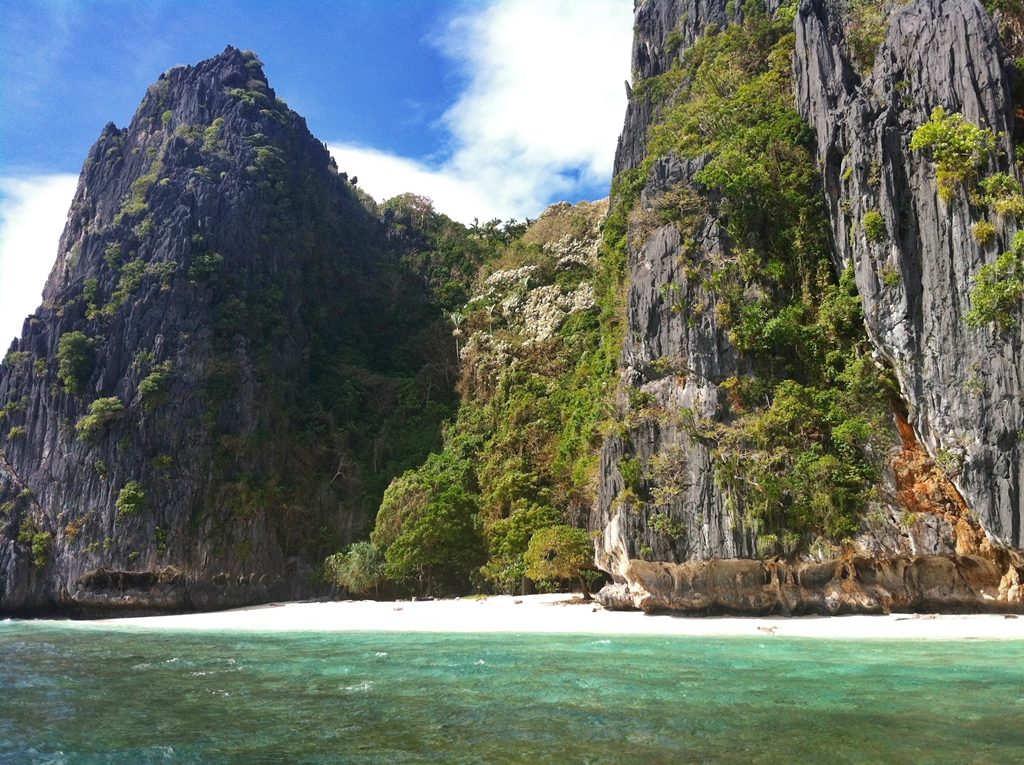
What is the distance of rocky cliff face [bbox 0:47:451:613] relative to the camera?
1283 inches

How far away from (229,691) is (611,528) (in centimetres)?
1382

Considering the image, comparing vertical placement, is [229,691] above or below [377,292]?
below

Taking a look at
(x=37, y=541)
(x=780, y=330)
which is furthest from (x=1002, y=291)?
(x=37, y=541)

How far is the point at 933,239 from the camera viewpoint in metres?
18.2

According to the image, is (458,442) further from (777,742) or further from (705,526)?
(777,742)

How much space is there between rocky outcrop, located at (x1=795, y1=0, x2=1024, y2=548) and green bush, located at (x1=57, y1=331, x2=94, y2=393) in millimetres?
35824

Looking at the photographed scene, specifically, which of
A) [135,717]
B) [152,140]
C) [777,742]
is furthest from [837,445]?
[152,140]

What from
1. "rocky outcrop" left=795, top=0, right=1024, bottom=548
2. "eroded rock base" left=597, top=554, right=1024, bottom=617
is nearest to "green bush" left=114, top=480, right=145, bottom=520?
"eroded rock base" left=597, top=554, right=1024, bottom=617

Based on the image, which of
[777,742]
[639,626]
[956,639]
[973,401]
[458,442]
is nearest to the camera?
[777,742]

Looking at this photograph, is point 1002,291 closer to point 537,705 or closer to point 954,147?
point 954,147

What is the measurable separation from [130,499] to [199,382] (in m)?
6.81

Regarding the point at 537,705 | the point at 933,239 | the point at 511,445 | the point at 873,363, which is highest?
the point at 933,239

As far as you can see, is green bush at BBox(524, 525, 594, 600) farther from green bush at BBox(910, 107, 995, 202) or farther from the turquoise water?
green bush at BBox(910, 107, 995, 202)

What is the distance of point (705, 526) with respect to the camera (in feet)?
66.5
